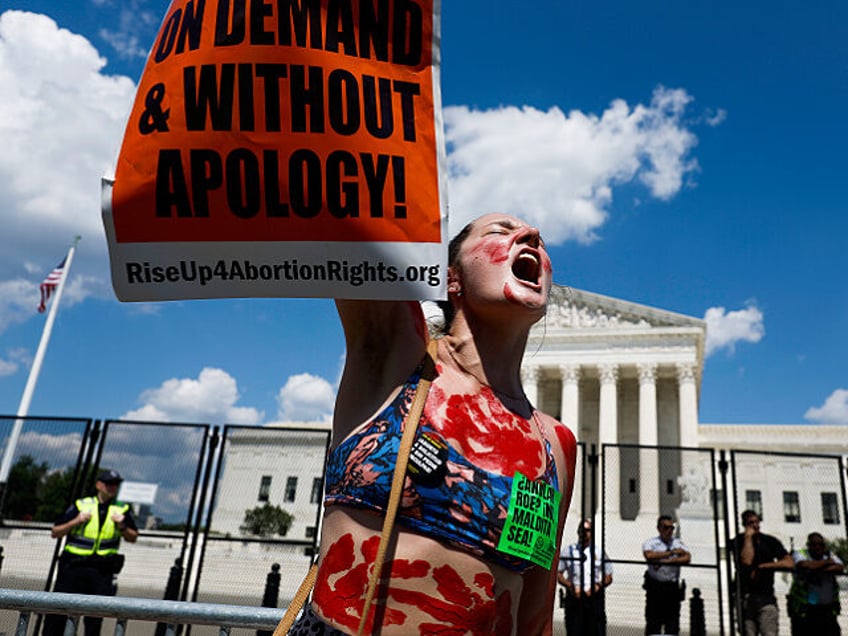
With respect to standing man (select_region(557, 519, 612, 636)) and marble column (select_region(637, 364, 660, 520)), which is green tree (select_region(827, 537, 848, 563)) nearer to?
marble column (select_region(637, 364, 660, 520))

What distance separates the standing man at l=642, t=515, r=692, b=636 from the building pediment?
1525 inches

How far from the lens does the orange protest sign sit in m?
1.63

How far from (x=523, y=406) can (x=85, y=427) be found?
9.25m

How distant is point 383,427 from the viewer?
146cm

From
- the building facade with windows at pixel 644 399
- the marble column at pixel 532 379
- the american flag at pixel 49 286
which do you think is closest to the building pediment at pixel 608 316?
the building facade with windows at pixel 644 399

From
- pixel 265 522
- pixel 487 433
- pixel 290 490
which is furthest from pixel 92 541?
pixel 487 433

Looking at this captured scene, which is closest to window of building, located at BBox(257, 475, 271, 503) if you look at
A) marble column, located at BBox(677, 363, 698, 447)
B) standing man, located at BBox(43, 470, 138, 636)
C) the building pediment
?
standing man, located at BBox(43, 470, 138, 636)

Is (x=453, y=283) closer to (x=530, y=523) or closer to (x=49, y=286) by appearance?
(x=530, y=523)

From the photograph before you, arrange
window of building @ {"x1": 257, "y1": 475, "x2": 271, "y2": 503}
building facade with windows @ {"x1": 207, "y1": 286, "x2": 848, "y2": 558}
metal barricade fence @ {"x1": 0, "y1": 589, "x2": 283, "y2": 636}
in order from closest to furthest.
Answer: metal barricade fence @ {"x1": 0, "y1": 589, "x2": 283, "y2": 636}, window of building @ {"x1": 257, "y1": 475, "x2": 271, "y2": 503}, building facade with windows @ {"x1": 207, "y1": 286, "x2": 848, "y2": 558}

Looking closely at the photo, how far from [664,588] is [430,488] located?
9.53 m

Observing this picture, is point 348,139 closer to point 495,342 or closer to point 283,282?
point 283,282

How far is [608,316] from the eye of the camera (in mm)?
50906

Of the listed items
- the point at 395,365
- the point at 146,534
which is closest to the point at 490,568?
the point at 395,365

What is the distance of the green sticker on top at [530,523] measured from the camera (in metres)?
1.43
